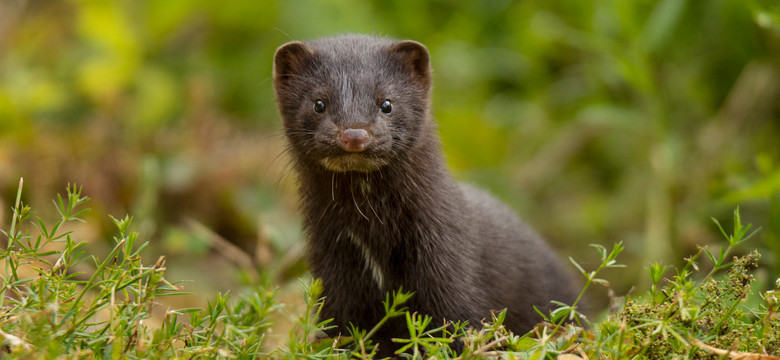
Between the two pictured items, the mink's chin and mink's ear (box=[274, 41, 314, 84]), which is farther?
mink's ear (box=[274, 41, 314, 84])

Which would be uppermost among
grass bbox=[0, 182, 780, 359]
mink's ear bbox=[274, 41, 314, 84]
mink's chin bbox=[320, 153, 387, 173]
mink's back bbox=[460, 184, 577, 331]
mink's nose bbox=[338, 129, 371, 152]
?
mink's ear bbox=[274, 41, 314, 84]

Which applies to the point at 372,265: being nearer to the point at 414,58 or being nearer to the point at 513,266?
the point at 513,266

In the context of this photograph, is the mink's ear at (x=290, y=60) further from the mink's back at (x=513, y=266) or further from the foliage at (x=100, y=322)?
the foliage at (x=100, y=322)

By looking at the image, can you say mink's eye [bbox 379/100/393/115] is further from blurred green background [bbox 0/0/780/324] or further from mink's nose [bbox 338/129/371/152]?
blurred green background [bbox 0/0/780/324]

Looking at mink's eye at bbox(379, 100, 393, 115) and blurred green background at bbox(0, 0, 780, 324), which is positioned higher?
mink's eye at bbox(379, 100, 393, 115)

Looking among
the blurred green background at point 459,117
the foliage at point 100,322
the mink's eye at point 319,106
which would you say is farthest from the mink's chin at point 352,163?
the blurred green background at point 459,117

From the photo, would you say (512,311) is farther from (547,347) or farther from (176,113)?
(176,113)

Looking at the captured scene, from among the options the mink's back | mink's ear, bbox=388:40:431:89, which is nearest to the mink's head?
mink's ear, bbox=388:40:431:89
